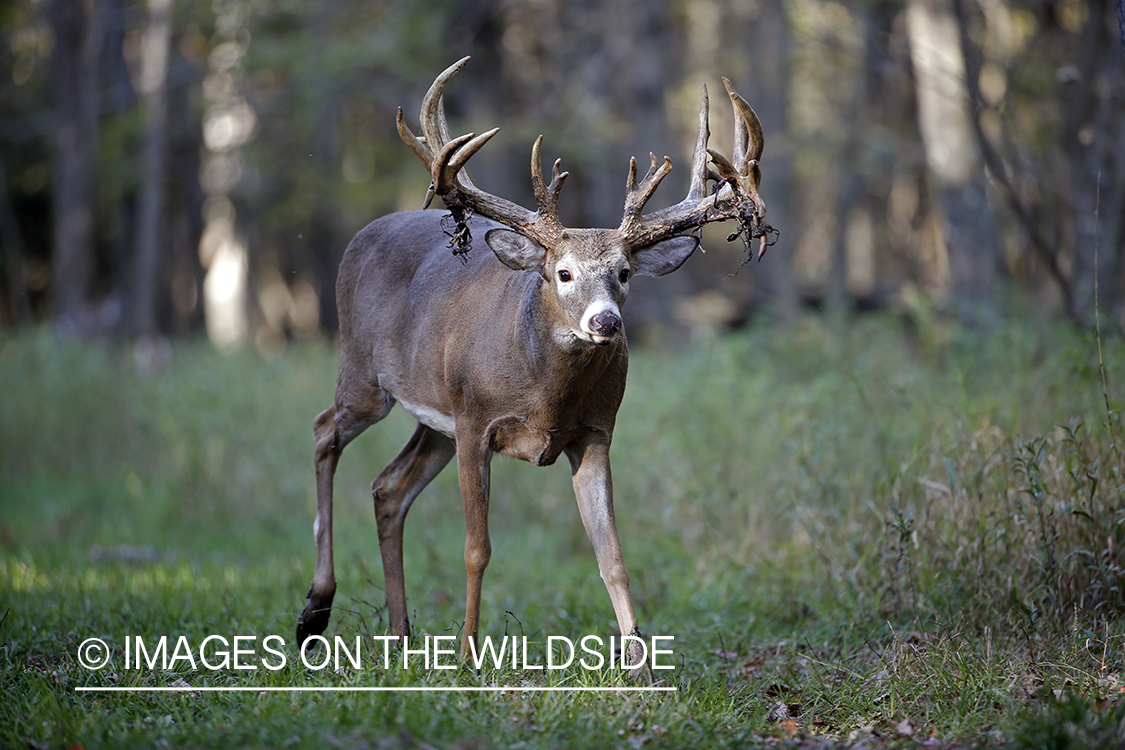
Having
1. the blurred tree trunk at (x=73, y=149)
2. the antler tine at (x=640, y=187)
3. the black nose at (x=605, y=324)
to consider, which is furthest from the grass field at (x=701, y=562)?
the blurred tree trunk at (x=73, y=149)

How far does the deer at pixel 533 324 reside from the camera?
4754mm

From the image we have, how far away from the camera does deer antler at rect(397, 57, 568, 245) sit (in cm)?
473

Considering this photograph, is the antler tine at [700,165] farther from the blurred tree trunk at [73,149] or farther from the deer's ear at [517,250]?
the blurred tree trunk at [73,149]

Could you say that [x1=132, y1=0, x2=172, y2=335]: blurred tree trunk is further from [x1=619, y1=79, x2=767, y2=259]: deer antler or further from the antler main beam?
[x1=619, y1=79, x2=767, y2=259]: deer antler

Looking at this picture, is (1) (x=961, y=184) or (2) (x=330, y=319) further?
(2) (x=330, y=319)

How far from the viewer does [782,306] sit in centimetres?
1330

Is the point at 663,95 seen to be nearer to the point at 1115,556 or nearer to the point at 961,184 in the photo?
the point at 961,184

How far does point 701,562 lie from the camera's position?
285 inches

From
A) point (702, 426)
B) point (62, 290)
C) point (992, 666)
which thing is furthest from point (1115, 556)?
point (62, 290)

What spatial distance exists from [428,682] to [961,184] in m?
10.9

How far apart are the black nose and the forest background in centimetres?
500

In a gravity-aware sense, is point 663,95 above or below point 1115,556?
above

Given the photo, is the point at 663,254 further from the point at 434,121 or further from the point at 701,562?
the point at 701,562

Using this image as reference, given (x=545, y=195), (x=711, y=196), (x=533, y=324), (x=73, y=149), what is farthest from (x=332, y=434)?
(x=73, y=149)
